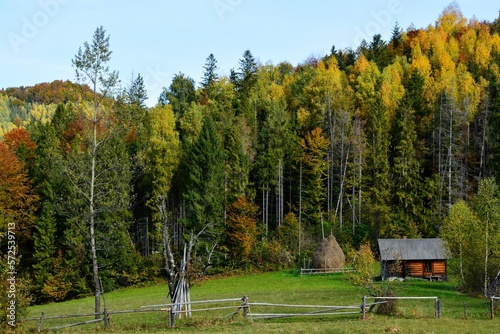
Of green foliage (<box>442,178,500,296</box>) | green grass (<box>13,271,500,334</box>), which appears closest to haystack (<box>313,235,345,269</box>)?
green grass (<box>13,271,500,334</box>)

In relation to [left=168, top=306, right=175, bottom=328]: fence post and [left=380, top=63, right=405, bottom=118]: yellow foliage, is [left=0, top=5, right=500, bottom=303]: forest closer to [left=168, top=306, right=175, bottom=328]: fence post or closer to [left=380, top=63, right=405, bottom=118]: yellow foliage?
[left=380, top=63, right=405, bottom=118]: yellow foliage

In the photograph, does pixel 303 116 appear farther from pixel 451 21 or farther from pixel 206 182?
pixel 451 21

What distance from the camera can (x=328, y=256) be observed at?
4950 cm

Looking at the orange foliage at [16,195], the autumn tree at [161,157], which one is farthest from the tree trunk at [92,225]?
the autumn tree at [161,157]

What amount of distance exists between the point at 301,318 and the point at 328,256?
24628mm

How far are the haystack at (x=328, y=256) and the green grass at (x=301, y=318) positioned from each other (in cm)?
219

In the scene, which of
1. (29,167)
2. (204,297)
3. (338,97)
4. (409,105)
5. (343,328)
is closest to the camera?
(343,328)

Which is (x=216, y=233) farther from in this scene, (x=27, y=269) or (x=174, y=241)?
(x=27, y=269)

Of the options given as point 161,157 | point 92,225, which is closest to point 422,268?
point 161,157

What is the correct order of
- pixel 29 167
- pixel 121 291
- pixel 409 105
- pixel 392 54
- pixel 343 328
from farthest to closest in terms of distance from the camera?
pixel 392 54 → pixel 409 105 → pixel 29 167 → pixel 121 291 → pixel 343 328

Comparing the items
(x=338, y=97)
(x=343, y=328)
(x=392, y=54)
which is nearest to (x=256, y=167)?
(x=338, y=97)

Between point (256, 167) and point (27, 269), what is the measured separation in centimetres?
2762

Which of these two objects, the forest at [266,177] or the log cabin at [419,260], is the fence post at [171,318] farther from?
the log cabin at [419,260]

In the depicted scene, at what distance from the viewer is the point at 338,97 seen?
217ft
